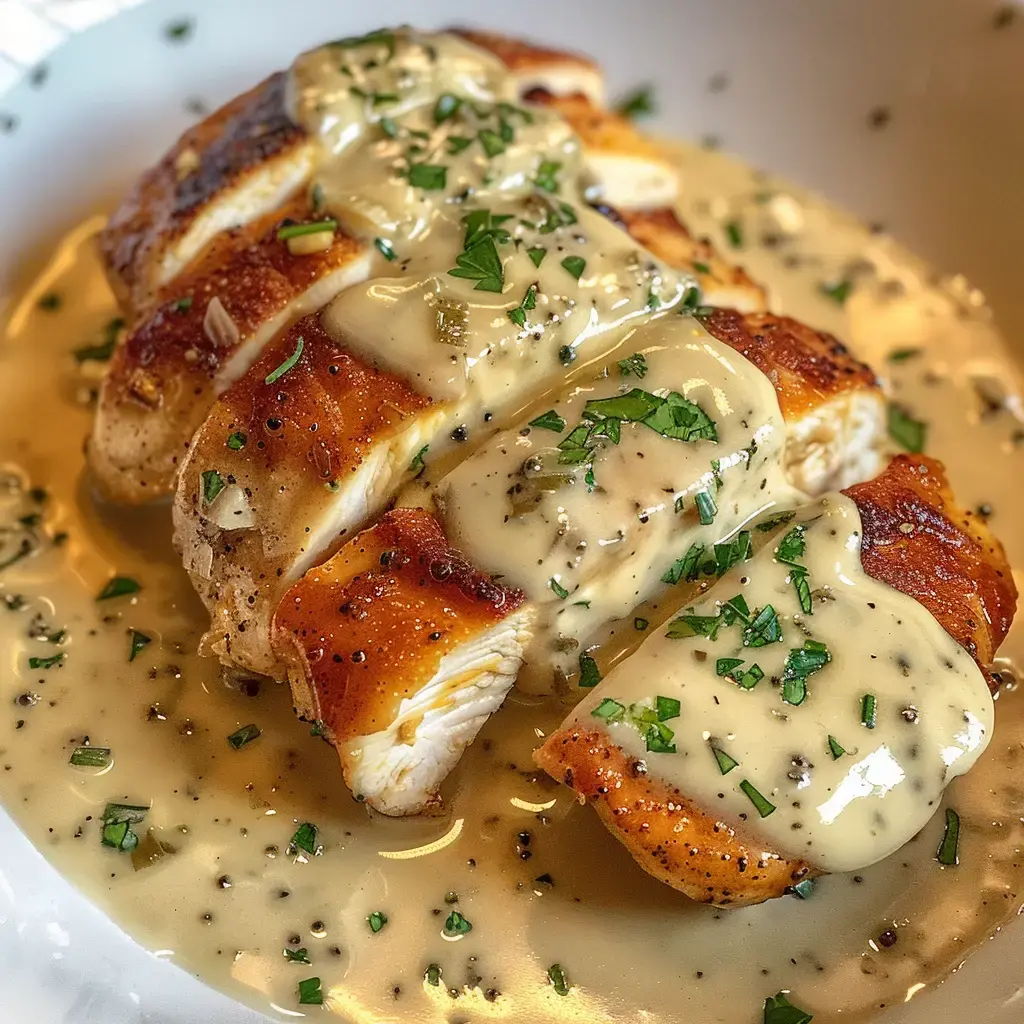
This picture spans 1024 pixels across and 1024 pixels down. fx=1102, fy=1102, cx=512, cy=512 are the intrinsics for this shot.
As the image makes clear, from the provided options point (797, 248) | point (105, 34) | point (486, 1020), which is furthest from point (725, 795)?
point (105, 34)

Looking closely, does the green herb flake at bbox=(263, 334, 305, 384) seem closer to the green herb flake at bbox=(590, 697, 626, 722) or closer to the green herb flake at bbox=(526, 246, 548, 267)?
the green herb flake at bbox=(526, 246, 548, 267)

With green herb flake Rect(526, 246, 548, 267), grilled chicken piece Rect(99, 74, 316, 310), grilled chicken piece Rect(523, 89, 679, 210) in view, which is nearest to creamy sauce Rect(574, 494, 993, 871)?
green herb flake Rect(526, 246, 548, 267)

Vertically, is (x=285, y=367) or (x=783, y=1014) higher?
(x=285, y=367)

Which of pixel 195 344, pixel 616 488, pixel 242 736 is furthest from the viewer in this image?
pixel 195 344

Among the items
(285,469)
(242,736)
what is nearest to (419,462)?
(285,469)

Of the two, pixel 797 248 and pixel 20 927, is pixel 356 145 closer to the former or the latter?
pixel 797 248

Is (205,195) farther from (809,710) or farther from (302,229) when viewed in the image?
(809,710)
